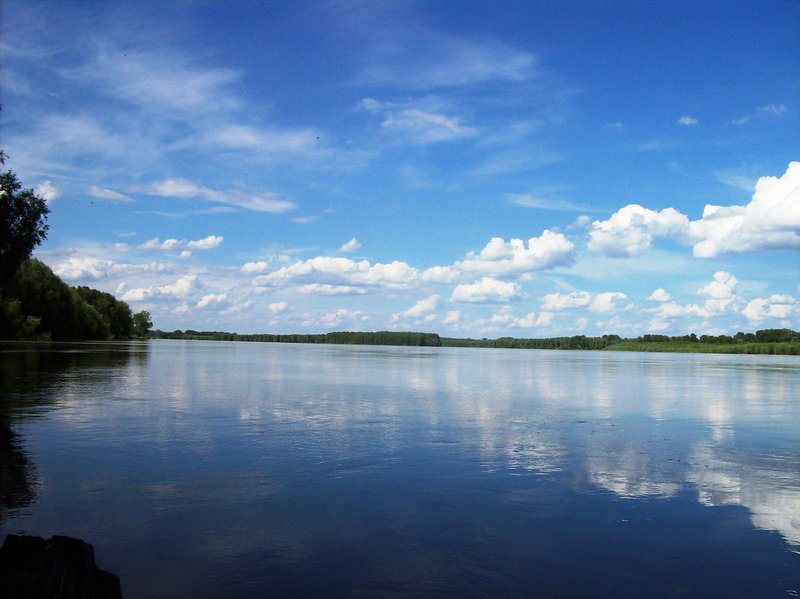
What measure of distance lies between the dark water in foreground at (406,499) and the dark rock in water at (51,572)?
940 millimetres

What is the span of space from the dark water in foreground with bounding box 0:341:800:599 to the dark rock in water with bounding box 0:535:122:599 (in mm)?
940

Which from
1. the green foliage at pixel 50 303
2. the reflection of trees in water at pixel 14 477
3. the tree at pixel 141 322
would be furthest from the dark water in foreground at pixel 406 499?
the tree at pixel 141 322

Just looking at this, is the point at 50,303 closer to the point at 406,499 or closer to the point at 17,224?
the point at 17,224

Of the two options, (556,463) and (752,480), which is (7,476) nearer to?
(556,463)

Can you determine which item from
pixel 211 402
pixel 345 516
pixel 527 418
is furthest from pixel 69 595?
pixel 211 402

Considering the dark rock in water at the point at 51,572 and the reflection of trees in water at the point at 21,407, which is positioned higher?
the dark rock in water at the point at 51,572

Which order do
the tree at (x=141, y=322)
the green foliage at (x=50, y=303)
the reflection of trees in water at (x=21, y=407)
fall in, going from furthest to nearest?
the tree at (x=141, y=322) < the green foliage at (x=50, y=303) < the reflection of trees in water at (x=21, y=407)

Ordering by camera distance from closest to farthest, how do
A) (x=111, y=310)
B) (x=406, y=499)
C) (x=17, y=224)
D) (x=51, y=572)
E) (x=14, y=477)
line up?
(x=51, y=572)
(x=406, y=499)
(x=14, y=477)
(x=17, y=224)
(x=111, y=310)

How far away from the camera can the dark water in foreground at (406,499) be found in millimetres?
7215

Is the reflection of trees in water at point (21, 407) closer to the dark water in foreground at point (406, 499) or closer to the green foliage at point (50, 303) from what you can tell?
the dark water in foreground at point (406, 499)

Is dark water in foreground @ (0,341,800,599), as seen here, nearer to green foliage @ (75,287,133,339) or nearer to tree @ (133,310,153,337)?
green foliage @ (75,287,133,339)

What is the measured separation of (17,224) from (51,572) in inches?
1648

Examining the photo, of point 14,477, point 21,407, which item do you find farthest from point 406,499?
point 21,407

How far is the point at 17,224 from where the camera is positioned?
40.5 metres
